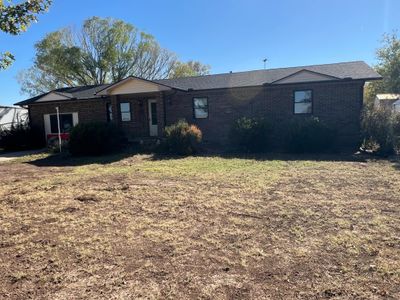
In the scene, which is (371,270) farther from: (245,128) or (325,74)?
(325,74)

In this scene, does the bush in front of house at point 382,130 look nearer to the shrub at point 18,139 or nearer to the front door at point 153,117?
the front door at point 153,117

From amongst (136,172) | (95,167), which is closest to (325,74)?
(136,172)

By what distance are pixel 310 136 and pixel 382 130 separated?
8.40 feet

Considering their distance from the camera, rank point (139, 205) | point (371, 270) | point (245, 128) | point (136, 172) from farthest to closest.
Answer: point (245, 128) → point (136, 172) → point (139, 205) → point (371, 270)

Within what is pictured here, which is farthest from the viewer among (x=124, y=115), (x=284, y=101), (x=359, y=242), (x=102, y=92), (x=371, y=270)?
(x=124, y=115)

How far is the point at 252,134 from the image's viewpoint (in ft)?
42.8

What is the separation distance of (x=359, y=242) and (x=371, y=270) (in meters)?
0.70

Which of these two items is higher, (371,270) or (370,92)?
(370,92)

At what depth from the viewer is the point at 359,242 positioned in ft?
12.8

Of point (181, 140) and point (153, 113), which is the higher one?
point (153, 113)

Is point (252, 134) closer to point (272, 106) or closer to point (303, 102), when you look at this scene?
point (272, 106)

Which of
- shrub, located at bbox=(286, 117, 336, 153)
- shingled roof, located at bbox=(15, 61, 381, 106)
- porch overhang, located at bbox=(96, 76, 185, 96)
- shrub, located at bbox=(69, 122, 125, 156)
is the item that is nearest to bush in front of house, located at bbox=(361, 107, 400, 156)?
shrub, located at bbox=(286, 117, 336, 153)

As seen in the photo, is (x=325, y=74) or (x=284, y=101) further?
(x=284, y=101)

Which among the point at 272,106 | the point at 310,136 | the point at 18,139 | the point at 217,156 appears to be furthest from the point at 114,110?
the point at 310,136
